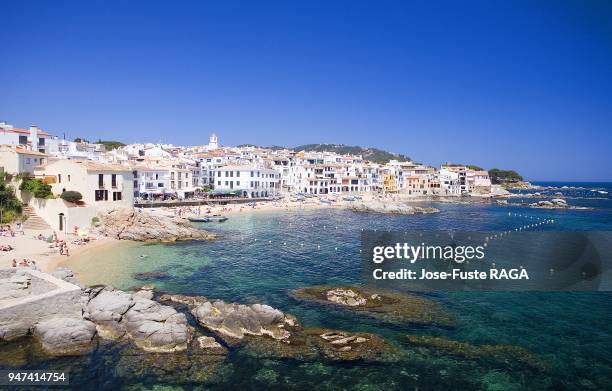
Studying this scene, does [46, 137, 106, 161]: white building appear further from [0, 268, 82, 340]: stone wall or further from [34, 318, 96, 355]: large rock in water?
[34, 318, 96, 355]: large rock in water

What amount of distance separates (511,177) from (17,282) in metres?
172

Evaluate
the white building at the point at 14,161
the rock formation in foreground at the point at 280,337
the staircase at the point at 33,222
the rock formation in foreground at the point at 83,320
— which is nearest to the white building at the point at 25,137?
the white building at the point at 14,161

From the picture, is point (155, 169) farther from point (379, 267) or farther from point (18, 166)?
point (379, 267)

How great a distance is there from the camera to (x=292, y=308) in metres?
20.0

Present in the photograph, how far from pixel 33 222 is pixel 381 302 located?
33.1 m

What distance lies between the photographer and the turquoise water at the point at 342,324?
13.6 metres

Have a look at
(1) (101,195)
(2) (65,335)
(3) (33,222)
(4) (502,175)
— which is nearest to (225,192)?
(1) (101,195)

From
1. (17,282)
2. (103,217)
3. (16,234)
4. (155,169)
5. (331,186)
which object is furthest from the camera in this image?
(331,186)

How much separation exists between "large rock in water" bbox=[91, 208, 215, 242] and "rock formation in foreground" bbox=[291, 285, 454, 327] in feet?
65.2

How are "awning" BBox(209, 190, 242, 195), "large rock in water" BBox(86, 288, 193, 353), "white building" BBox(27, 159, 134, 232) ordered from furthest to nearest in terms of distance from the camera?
"awning" BBox(209, 190, 242, 195)
"white building" BBox(27, 159, 134, 232)
"large rock in water" BBox(86, 288, 193, 353)

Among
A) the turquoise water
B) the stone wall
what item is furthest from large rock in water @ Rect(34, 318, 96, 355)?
the turquoise water

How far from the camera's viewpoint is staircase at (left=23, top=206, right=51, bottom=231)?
118 ft

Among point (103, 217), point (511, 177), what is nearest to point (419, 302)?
point (103, 217)

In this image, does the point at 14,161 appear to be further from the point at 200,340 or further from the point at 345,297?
the point at 345,297
